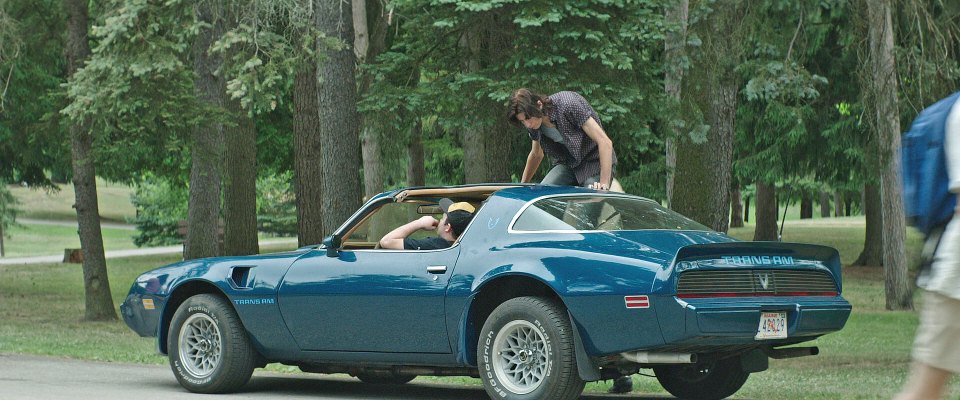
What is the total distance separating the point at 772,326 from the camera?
323 inches

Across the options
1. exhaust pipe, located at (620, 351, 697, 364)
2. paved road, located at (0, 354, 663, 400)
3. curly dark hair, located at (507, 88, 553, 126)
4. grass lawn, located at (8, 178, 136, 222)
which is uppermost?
curly dark hair, located at (507, 88, 553, 126)

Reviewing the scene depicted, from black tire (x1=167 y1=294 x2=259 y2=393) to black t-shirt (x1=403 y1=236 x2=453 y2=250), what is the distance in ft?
4.76

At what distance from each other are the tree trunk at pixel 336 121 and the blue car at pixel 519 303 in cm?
654

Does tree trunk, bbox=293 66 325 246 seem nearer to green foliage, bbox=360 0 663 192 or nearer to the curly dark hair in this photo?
green foliage, bbox=360 0 663 192

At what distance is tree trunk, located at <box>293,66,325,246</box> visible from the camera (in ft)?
75.8

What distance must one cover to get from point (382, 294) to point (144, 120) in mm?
9109

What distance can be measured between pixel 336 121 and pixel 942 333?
12.3 m

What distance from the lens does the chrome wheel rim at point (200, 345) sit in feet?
33.5

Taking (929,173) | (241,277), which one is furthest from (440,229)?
(929,173)

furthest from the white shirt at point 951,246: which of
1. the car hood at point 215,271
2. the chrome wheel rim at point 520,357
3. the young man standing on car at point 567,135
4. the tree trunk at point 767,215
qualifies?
the tree trunk at point 767,215

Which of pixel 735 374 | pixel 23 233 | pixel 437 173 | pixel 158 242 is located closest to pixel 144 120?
pixel 735 374

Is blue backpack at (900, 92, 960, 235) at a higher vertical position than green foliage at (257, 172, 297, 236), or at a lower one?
higher

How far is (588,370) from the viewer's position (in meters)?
8.30

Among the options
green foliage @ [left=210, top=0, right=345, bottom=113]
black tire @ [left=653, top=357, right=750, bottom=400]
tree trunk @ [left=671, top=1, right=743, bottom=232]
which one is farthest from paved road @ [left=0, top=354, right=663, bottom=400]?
tree trunk @ [left=671, top=1, right=743, bottom=232]
